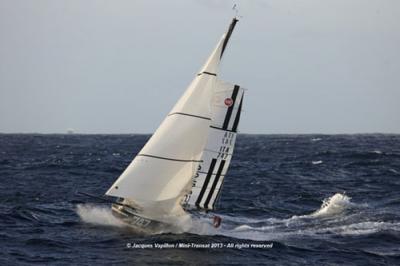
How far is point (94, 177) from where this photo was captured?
44.4 metres

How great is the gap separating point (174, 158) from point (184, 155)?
384 millimetres

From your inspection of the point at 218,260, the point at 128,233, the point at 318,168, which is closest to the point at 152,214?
the point at 128,233

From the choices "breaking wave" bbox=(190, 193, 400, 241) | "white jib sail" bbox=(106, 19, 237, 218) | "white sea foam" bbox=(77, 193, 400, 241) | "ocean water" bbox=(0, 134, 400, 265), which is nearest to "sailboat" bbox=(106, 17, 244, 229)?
"white jib sail" bbox=(106, 19, 237, 218)

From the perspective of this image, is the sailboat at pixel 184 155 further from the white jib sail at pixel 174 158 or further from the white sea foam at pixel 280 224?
the white sea foam at pixel 280 224

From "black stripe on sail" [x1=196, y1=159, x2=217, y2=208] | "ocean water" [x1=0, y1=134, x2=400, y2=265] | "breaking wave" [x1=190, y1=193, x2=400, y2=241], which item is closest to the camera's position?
"ocean water" [x1=0, y1=134, x2=400, y2=265]

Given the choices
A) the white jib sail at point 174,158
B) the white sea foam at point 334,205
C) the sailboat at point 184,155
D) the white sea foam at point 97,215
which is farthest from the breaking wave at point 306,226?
the white sea foam at point 97,215

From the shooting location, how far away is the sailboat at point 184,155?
2286cm

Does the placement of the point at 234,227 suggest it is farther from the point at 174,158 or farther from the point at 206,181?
the point at 174,158

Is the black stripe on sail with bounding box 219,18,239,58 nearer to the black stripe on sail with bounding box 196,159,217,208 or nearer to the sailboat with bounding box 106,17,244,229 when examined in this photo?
the sailboat with bounding box 106,17,244,229

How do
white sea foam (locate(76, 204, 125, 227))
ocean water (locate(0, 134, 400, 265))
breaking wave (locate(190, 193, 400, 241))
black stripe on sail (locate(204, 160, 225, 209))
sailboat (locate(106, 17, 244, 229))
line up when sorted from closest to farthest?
1. ocean water (locate(0, 134, 400, 265))
2. sailboat (locate(106, 17, 244, 229))
3. black stripe on sail (locate(204, 160, 225, 209))
4. breaking wave (locate(190, 193, 400, 241))
5. white sea foam (locate(76, 204, 125, 227))

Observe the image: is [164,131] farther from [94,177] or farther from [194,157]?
[94,177]

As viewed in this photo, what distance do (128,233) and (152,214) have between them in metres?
1.28

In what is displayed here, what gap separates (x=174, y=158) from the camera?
2305 centimetres

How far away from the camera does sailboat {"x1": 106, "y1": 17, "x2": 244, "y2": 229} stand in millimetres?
22859
